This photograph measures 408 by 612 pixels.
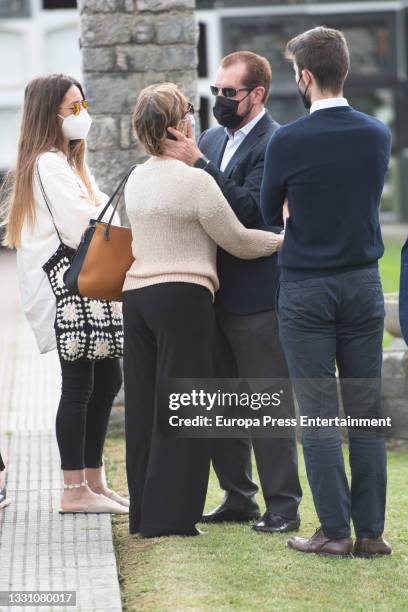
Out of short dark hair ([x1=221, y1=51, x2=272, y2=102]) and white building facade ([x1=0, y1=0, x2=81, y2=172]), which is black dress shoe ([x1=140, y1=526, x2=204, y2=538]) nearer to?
short dark hair ([x1=221, y1=51, x2=272, y2=102])

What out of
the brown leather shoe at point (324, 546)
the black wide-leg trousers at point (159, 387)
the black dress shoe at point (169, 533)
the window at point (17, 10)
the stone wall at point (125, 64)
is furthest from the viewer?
the window at point (17, 10)

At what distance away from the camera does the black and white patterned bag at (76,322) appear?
5.34m

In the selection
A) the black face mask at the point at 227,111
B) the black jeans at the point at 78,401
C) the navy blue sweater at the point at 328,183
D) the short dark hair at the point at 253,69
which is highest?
the short dark hair at the point at 253,69

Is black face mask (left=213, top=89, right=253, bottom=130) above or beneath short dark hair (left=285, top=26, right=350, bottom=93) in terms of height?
beneath

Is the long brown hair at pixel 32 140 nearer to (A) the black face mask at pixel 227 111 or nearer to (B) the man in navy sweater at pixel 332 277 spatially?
(A) the black face mask at pixel 227 111

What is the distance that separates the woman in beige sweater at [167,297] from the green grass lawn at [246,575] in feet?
0.61

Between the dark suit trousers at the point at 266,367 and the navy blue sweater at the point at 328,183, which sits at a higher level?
the navy blue sweater at the point at 328,183

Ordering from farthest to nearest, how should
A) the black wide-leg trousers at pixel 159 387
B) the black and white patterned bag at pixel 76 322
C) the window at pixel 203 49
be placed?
the window at pixel 203 49 → the black and white patterned bag at pixel 76 322 → the black wide-leg trousers at pixel 159 387

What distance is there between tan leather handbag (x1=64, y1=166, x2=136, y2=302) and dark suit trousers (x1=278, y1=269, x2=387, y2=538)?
0.70 metres

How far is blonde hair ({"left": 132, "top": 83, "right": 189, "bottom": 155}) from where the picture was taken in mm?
4879

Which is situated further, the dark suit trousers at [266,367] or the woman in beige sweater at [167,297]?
the dark suit trousers at [266,367]

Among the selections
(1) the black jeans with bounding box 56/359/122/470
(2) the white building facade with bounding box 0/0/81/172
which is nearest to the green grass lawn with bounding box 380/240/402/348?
(1) the black jeans with bounding box 56/359/122/470

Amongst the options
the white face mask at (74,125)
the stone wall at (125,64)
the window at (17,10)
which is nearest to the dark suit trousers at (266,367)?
the white face mask at (74,125)

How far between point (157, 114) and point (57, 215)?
720 mm
